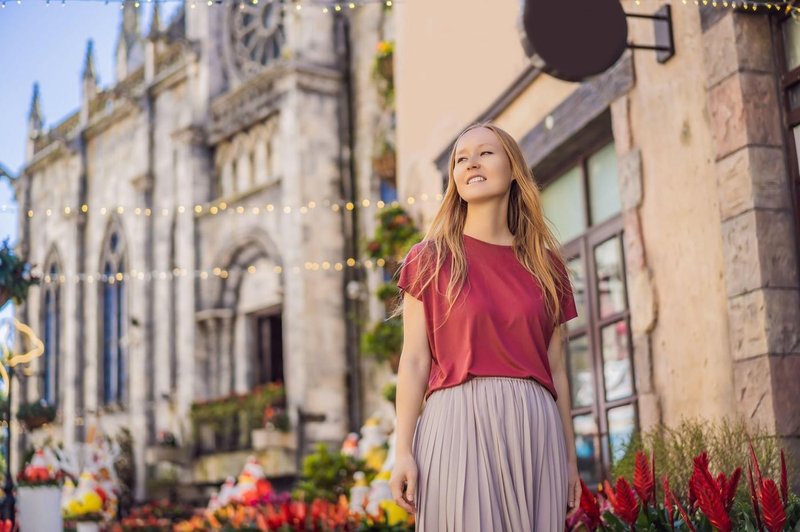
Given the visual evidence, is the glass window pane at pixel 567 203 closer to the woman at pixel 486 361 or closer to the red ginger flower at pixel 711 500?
the red ginger flower at pixel 711 500

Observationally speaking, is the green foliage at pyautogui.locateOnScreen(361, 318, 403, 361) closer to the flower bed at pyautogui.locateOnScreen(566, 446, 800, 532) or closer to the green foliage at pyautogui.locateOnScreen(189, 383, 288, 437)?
the green foliage at pyautogui.locateOnScreen(189, 383, 288, 437)

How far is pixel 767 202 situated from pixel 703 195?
623mm

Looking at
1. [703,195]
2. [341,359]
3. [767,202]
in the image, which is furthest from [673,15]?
[341,359]

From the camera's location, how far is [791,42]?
16.9 ft

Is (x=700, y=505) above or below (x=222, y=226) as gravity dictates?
below

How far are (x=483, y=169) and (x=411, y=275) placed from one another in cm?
34

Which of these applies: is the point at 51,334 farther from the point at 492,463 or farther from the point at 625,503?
the point at 492,463

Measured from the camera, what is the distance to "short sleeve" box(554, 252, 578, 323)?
285 cm

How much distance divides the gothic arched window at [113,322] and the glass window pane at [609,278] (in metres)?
17.3

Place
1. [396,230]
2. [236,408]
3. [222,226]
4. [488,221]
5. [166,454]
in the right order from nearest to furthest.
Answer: [488,221], [396,230], [236,408], [166,454], [222,226]

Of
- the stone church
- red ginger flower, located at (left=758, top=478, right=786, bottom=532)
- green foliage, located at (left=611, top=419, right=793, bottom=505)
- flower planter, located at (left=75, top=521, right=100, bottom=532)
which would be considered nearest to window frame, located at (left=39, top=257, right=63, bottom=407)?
the stone church

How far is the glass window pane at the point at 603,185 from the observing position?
700 centimetres

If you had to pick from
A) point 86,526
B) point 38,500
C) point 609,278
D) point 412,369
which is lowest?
point 86,526

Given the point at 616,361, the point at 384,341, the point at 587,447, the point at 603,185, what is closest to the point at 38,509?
the point at 587,447
